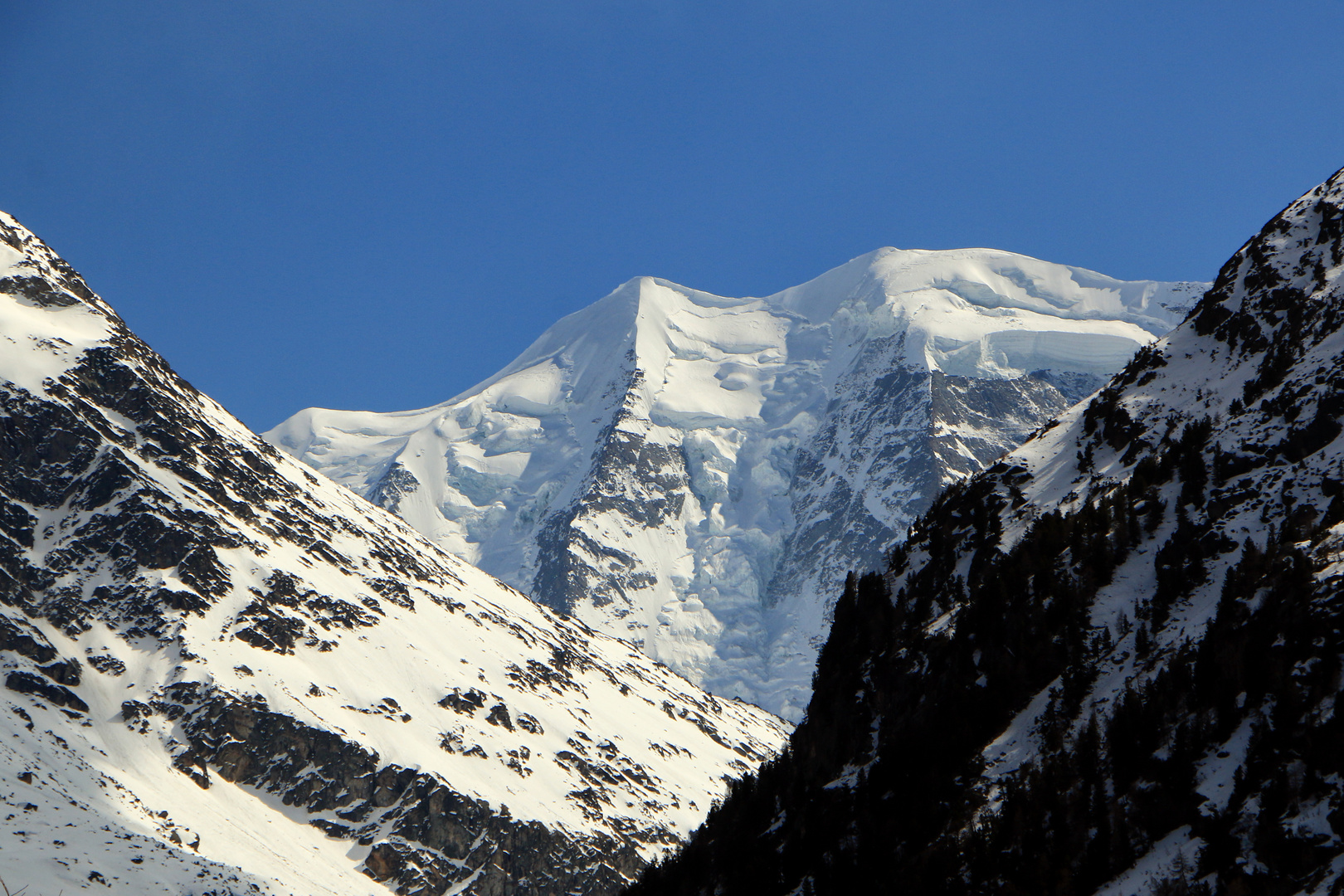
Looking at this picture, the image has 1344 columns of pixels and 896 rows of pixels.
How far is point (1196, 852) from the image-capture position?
45844 mm

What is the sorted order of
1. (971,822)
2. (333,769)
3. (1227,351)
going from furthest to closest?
(333,769) → (1227,351) → (971,822)

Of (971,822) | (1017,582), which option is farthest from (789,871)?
(1017,582)

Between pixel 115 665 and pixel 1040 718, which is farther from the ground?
pixel 115 665

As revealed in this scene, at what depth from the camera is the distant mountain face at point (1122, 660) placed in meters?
47.3

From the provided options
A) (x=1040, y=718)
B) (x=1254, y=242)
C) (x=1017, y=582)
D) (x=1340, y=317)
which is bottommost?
(x=1040, y=718)

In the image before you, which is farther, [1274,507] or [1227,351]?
[1227,351]

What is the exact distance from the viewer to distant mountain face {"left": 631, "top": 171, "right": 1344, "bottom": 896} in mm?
47281

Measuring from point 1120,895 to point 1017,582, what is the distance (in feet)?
70.8

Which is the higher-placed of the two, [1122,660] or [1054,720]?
[1122,660]

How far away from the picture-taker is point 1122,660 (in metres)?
58.5

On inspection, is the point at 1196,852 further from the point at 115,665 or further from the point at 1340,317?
the point at 115,665

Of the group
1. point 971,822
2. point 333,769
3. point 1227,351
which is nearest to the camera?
point 971,822

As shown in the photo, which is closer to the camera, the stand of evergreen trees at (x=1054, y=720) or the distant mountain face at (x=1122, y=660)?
the stand of evergreen trees at (x=1054, y=720)

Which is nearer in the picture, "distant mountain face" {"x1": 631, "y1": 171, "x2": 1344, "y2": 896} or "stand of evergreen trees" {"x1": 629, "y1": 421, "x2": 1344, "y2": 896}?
"stand of evergreen trees" {"x1": 629, "y1": 421, "x2": 1344, "y2": 896}
